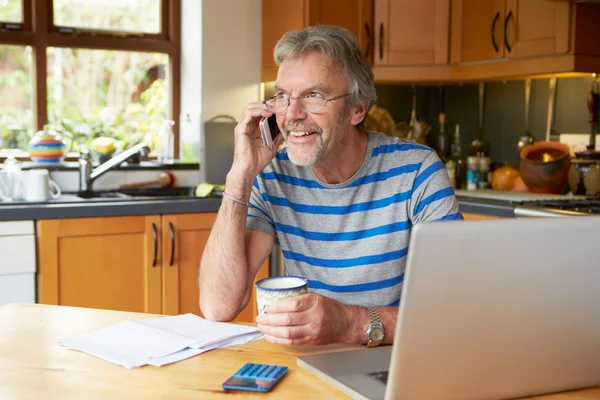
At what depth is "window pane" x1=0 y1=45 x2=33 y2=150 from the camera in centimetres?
378

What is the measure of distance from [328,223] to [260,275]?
6.04 ft

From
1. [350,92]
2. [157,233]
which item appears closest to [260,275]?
[157,233]

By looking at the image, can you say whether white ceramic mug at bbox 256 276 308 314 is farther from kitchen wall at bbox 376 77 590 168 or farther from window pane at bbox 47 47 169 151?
window pane at bbox 47 47 169 151

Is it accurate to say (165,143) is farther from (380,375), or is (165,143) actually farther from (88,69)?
(380,375)

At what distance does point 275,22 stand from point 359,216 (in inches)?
99.7

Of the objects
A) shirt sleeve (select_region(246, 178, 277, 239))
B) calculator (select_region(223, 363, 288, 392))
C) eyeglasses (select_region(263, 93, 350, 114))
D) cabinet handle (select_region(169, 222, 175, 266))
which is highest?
eyeglasses (select_region(263, 93, 350, 114))

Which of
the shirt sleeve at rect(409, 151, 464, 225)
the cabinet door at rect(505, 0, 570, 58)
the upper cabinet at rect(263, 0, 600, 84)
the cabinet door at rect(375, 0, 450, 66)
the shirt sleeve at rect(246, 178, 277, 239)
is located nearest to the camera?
the shirt sleeve at rect(409, 151, 464, 225)

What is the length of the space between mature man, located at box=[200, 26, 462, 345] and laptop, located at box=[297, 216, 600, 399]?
72cm

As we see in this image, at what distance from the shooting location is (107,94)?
13.2ft

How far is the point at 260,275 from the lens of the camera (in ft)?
12.0

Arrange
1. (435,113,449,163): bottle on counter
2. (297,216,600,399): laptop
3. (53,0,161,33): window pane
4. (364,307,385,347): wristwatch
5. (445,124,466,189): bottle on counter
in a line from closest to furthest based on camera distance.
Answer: (297,216,600,399): laptop → (364,307,385,347): wristwatch → (53,0,161,33): window pane → (445,124,466,189): bottle on counter → (435,113,449,163): bottle on counter

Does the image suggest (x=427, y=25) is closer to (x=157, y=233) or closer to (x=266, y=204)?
(x=157, y=233)

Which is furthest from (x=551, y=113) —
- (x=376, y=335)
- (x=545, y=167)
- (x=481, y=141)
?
(x=376, y=335)

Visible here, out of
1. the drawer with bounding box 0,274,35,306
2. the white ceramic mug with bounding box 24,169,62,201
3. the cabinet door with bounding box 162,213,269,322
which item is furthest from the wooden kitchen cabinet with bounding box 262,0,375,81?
the drawer with bounding box 0,274,35,306
